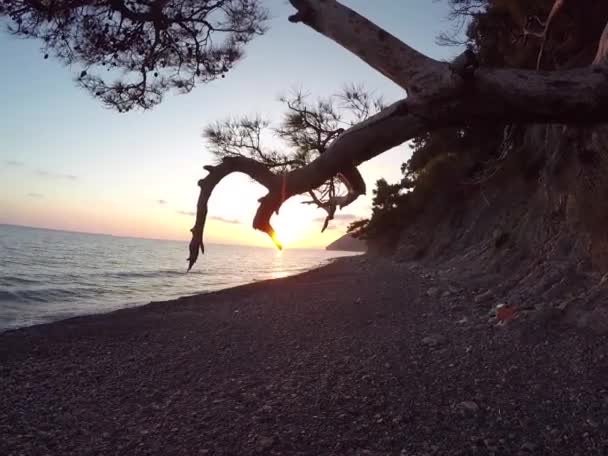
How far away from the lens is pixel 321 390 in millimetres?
3809

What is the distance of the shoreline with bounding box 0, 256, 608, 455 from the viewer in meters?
2.90

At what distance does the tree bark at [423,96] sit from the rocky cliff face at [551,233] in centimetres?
176

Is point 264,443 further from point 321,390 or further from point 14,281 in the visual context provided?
point 14,281

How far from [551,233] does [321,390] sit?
5.36 m

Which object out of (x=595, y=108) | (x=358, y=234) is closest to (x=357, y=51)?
(x=595, y=108)

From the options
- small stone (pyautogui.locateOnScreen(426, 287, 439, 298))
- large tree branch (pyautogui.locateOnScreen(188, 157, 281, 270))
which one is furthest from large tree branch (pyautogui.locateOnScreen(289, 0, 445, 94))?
small stone (pyautogui.locateOnScreen(426, 287, 439, 298))

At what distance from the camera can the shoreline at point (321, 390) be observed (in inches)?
114

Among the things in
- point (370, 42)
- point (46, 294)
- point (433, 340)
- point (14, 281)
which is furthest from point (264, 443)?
point (14, 281)

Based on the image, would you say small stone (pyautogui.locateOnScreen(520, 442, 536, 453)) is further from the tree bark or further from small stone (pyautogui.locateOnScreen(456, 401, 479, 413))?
the tree bark

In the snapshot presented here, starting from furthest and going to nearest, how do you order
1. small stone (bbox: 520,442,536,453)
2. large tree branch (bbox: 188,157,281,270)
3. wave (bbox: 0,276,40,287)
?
wave (bbox: 0,276,40,287) → large tree branch (bbox: 188,157,281,270) → small stone (bbox: 520,442,536,453)

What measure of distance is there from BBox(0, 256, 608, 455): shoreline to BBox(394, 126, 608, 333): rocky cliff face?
0.71 m

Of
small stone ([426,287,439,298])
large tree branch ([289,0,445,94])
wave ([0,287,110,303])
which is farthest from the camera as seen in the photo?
wave ([0,287,110,303])

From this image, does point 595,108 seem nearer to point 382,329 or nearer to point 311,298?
point 382,329

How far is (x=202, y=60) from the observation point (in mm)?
4867
